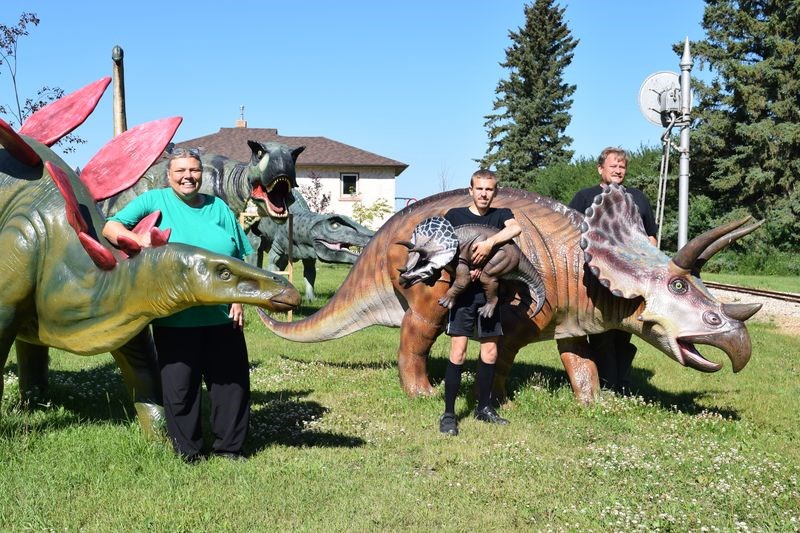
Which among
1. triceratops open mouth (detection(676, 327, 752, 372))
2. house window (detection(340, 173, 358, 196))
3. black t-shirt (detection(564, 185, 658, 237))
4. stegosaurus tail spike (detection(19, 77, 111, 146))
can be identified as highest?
house window (detection(340, 173, 358, 196))

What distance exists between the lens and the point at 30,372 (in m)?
5.02

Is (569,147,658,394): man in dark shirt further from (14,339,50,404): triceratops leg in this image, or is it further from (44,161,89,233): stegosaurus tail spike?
(14,339,50,404): triceratops leg

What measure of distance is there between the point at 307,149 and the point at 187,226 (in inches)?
1436

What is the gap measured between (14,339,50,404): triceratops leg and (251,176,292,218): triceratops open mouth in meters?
2.04

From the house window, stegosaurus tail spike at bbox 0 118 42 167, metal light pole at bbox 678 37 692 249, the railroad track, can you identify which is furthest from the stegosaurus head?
the house window

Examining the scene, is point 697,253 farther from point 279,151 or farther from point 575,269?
point 279,151

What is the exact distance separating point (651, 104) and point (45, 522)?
30.1 feet

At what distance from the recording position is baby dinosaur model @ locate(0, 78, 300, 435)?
3.25m

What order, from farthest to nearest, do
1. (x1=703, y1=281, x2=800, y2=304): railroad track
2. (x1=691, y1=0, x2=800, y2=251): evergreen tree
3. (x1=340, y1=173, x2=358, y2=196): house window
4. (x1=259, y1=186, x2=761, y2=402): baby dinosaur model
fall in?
1. (x1=340, y1=173, x2=358, y2=196): house window
2. (x1=691, y1=0, x2=800, y2=251): evergreen tree
3. (x1=703, y1=281, x2=800, y2=304): railroad track
4. (x1=259, y1=186, x2=761, y2=402): baby dinosaur model

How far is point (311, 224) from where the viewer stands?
10.1m

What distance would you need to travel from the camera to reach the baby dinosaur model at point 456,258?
4574 mm

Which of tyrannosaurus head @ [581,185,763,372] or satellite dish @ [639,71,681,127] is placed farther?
satellite dish @ [639,71,681,127]

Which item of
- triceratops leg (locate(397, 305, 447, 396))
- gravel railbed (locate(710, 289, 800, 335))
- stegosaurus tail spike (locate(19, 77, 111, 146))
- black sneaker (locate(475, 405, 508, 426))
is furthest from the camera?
gravel railbed (locate(710, 289, 800, 335))

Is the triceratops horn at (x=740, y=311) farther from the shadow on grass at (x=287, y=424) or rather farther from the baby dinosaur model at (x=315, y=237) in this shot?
the baby dinosaur model at (x=315, y=237)
